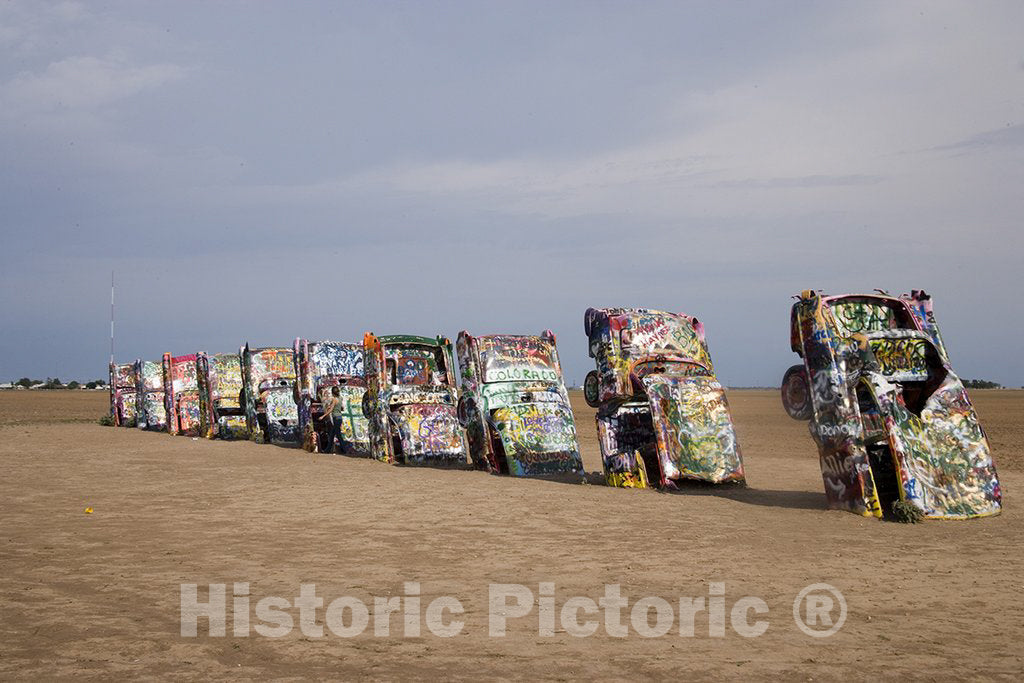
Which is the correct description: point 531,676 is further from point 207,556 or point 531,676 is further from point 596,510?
point 596,510

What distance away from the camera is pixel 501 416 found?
608 inches

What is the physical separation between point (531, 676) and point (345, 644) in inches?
48.7

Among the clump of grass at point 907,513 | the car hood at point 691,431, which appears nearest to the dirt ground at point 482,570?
the clump of grass at point 907,513

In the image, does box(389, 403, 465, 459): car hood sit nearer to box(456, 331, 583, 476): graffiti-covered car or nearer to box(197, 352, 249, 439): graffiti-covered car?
box(456, 331, 583, 476): graffiti-covered car

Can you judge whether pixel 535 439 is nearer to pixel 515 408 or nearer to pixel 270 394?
pixel 515 408

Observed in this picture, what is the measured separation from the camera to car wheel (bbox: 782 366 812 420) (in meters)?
11.2

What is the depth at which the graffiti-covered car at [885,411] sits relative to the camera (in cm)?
1047

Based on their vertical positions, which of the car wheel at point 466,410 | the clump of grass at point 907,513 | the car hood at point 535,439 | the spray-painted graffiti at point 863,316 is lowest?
the clump of grass at point 907,513

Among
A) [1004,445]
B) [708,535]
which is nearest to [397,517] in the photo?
[708,535]

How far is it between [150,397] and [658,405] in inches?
863

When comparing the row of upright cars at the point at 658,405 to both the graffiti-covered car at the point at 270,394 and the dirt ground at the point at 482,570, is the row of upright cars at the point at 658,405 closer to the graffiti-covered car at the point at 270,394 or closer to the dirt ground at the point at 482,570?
the graffiti-covered car at the point at 270,394

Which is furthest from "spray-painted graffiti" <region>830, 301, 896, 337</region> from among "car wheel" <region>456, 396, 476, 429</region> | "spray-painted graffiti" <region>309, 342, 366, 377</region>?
"spray-painted graffiti" <region>309, 342, 366, 377</region>

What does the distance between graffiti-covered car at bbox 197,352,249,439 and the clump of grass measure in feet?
61.8

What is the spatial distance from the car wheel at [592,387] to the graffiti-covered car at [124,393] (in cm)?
2207
